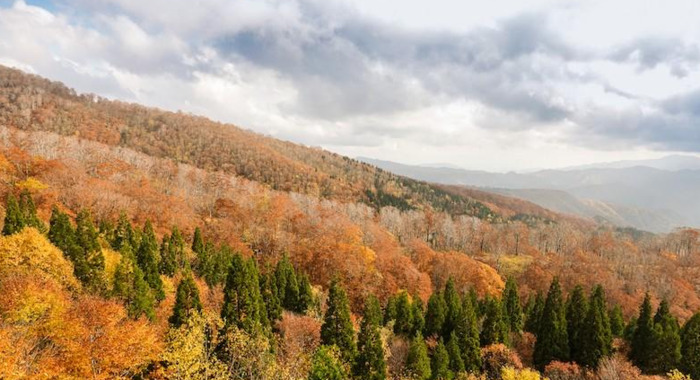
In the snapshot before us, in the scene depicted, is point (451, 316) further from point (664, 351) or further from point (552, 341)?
point (664, 351)

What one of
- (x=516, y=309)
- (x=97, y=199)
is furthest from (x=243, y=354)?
(x=97, y=199)

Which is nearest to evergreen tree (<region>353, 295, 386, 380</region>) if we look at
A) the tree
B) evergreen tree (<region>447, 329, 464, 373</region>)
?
the tree

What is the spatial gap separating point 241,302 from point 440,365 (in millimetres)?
22982

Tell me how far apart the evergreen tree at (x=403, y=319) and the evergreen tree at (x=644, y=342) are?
97.5 ft

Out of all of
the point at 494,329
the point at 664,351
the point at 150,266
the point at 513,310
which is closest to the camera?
the point at 664,351

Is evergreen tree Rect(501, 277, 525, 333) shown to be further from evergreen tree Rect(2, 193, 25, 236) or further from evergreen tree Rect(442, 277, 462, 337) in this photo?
evergreen tree Rect(2, 193, 25, 236)

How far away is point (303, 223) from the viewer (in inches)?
4195

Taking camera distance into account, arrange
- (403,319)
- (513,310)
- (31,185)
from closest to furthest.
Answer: (403,319) → (513,310) → (31,185)

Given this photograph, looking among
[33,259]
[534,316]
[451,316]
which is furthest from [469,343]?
[33,259]

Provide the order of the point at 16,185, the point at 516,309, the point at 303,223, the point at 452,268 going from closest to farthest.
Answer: the point at 516,309, the point at 16,185, the point at 452,268, the point at 303,223

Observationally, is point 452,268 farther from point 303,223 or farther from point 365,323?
point 365,323

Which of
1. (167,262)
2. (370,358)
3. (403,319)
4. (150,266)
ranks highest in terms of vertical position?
(150,266)

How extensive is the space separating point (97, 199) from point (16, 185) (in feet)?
49.1

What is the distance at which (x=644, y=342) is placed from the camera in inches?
2203
